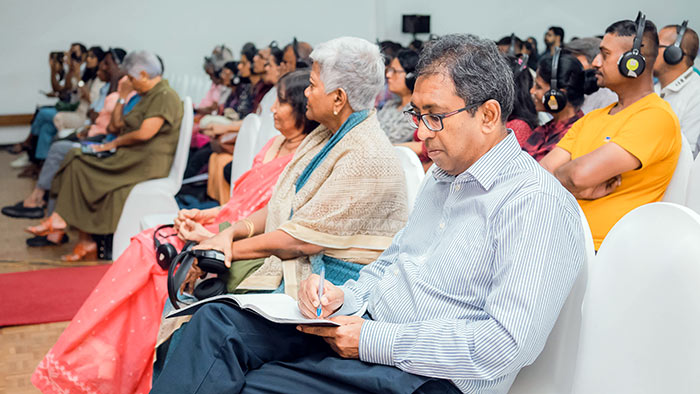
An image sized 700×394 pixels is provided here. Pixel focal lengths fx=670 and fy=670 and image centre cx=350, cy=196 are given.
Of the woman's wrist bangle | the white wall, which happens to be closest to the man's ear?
the woman's wrist bangle

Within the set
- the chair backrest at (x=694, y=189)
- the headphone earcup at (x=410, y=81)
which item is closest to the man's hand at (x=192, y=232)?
the chair backrest at (x=694, y=189)

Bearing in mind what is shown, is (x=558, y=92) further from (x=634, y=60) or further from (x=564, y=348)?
(x=564, y=348)

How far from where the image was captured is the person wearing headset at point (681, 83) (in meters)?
2.74

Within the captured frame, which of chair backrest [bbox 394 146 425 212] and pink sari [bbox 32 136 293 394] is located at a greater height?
chair backrest [bbox 394 146 425 212]

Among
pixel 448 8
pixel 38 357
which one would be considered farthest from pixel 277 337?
pixel 448 8

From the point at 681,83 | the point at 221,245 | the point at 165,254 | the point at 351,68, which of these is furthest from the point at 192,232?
the point at 681,83

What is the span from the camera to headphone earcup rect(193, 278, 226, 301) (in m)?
1.80

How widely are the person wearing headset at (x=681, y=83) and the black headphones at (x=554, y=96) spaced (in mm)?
687

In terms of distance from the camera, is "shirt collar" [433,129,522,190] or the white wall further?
the white wall

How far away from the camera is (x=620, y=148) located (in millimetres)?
1834

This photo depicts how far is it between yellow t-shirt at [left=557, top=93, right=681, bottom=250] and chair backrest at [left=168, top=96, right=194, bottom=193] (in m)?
2.24

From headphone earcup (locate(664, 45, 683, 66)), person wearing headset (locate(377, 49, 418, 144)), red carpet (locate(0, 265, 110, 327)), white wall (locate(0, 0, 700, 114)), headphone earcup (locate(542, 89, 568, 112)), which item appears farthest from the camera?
white wall (locate(0, 0, 700, 114))

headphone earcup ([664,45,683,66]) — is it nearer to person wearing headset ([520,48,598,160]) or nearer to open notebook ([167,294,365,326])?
person wearing headset ([520,48,598,160])

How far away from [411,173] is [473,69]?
689mm
